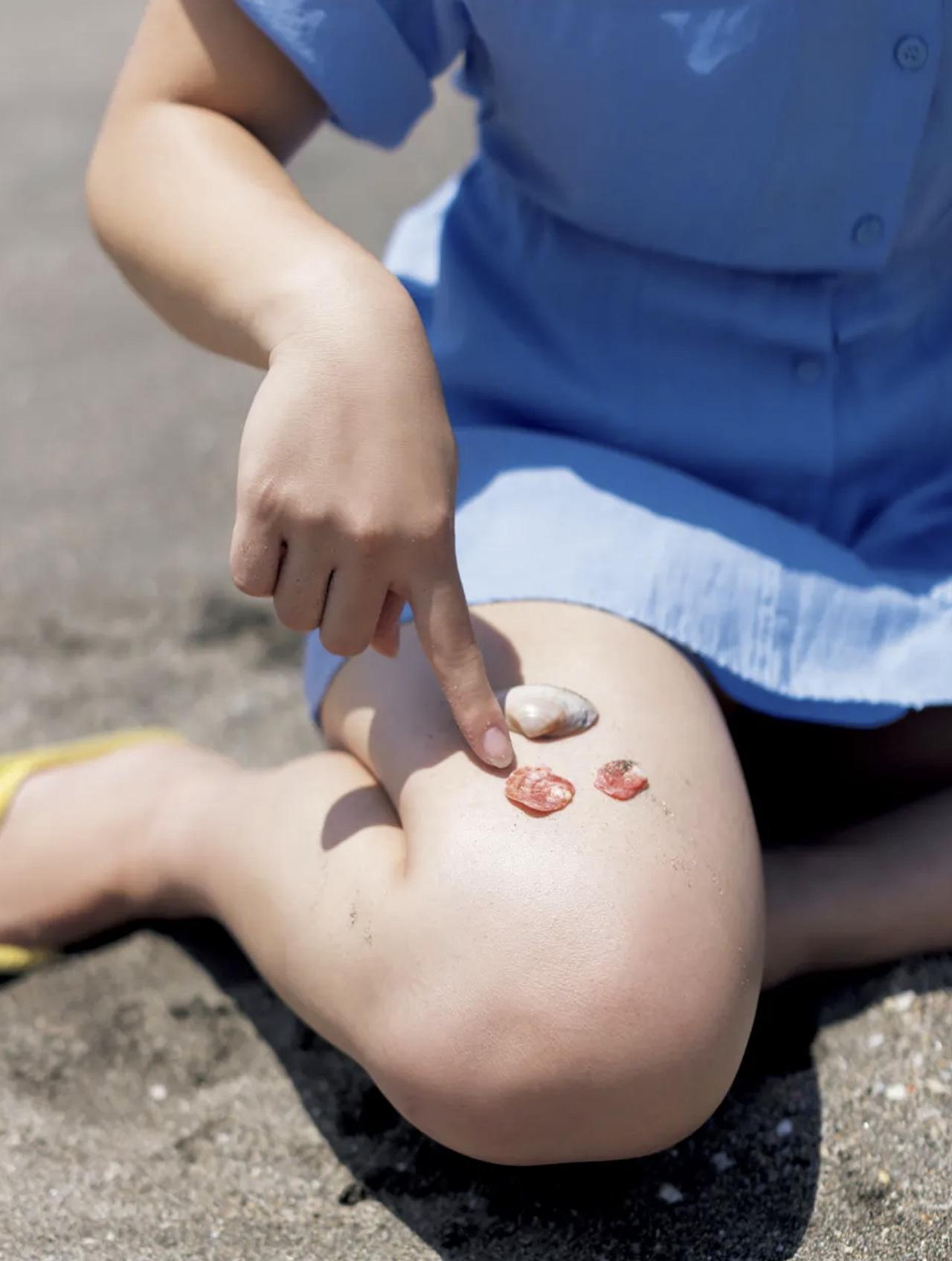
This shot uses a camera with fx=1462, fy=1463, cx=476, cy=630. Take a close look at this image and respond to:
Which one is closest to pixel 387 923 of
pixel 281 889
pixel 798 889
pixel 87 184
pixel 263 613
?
pixel 281 889

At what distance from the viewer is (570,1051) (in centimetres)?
97

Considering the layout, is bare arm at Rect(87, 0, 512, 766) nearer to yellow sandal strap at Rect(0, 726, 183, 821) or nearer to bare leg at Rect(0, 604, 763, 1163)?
bare leg at Rect(0, 604, 763, 1163)

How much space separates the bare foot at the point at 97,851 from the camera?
52.7 inches

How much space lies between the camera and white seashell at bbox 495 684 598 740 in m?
1.08

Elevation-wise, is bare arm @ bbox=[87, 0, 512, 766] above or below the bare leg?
above

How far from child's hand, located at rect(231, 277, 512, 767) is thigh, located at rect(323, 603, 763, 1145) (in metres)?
0.12

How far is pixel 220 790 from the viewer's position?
131cm

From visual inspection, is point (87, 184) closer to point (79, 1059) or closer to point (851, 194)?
point (851, 194)

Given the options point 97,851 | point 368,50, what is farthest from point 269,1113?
point 368,50

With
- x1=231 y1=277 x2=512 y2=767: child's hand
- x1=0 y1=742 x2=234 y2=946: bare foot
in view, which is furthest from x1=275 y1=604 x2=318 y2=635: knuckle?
x1=0 y1=742 x2=234 y2=946: bare foot

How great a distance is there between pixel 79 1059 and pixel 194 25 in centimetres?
87

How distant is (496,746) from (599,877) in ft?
0.40

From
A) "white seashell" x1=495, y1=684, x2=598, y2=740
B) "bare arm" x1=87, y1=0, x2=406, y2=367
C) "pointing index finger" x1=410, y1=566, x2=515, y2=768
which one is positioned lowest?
"white seashell" x1=495, y1=684, x2=598, y2=740

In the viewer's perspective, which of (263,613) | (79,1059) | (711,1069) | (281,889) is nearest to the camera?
(711,1069)
